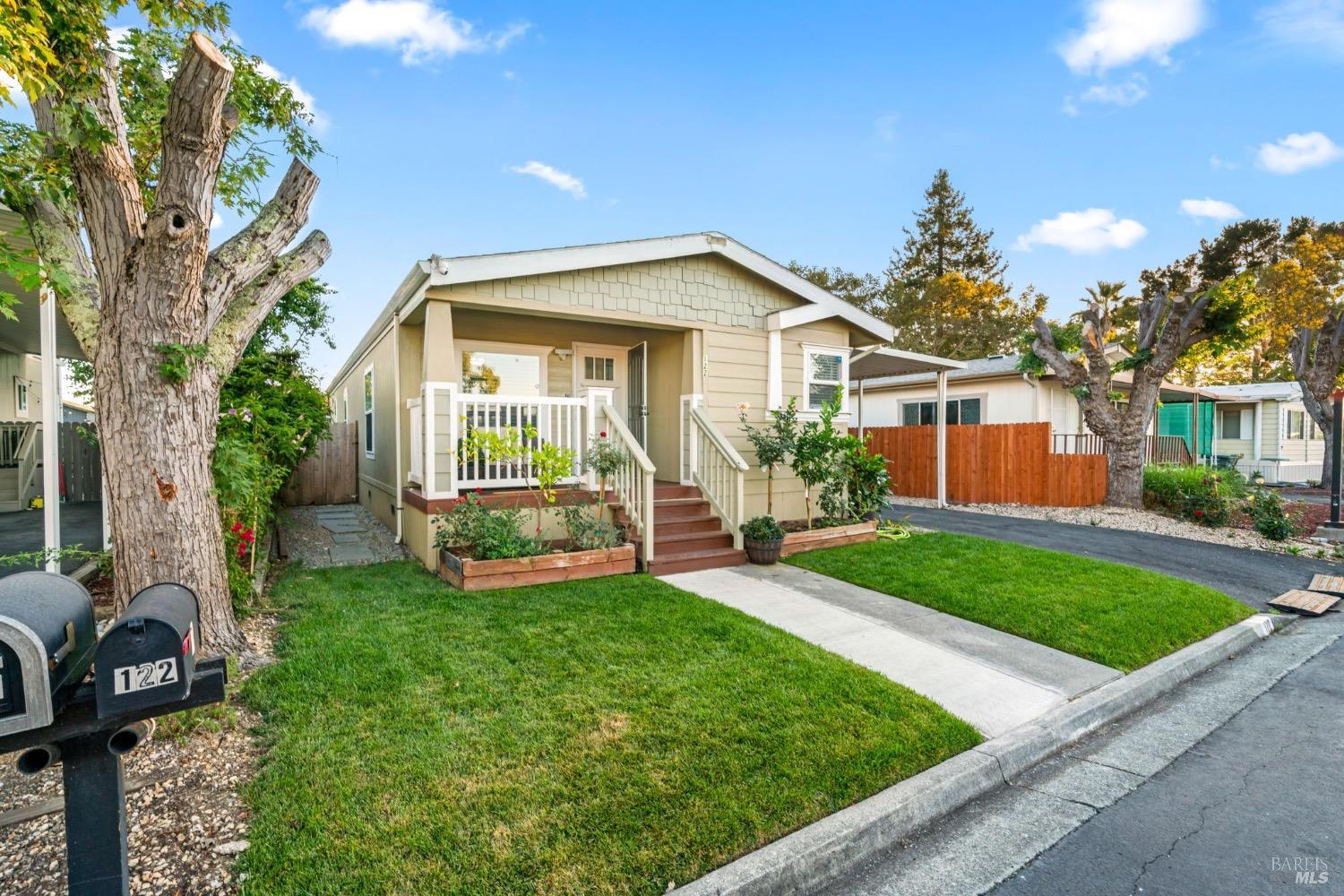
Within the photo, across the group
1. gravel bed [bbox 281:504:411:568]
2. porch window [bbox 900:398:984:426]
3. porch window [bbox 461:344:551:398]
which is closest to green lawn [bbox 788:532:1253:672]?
porch window [bbox 461:344:551:398]

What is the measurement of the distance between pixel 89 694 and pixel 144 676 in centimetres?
14

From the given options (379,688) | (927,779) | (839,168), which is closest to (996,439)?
(839,168)

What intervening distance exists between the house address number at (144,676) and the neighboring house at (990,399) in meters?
13.3

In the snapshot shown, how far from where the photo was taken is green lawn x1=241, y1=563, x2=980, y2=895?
7.17 feet

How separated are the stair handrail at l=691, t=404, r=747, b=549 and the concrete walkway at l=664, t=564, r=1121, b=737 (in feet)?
3.35

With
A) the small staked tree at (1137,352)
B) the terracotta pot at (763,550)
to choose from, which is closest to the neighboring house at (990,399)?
the small staked tree at (1137,352)

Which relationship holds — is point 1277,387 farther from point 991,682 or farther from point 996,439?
point 991,682

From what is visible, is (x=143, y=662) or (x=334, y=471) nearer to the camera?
(x=143, y=662)

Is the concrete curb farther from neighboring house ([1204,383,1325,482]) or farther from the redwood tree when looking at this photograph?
neighboring house ([1204,383,1325,482])

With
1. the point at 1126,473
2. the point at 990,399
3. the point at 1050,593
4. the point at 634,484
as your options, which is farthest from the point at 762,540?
the point at 990,399

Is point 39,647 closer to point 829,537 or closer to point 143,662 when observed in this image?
point 143,662

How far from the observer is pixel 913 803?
8.74 feet

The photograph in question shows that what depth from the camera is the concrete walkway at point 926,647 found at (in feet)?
12.2

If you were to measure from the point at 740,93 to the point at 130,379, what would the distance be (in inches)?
425
